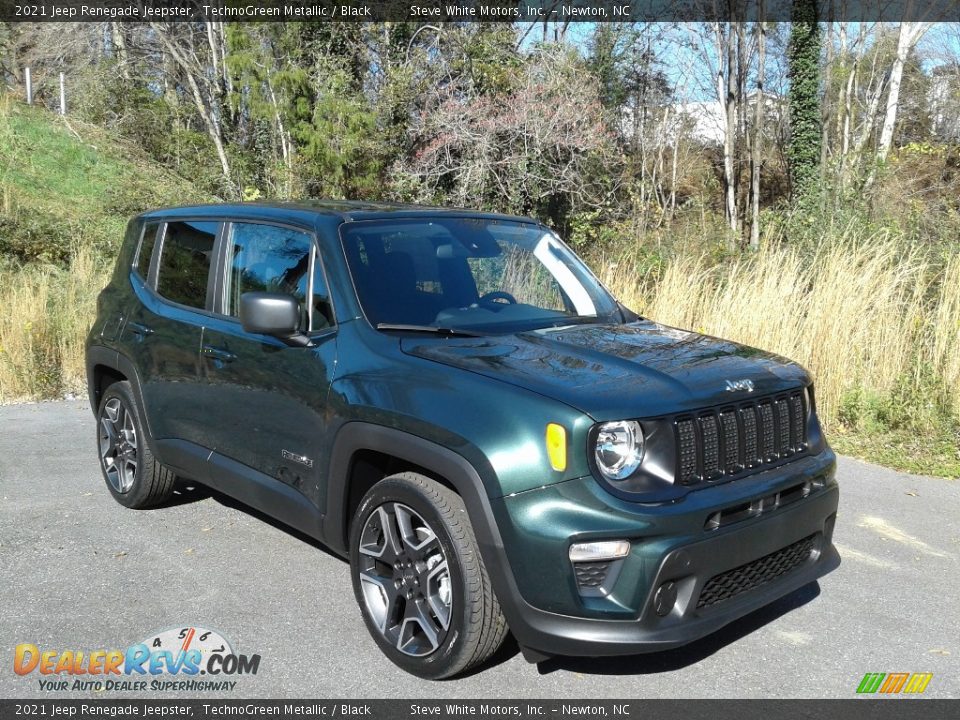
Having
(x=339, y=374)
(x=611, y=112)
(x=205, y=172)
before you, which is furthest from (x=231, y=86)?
(x=339, y=374)

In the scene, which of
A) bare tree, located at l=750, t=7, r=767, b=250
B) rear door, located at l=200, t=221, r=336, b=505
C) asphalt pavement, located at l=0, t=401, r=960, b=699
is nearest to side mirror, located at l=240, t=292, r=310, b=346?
rear door, located at l=200, t=221, r=336, b=505

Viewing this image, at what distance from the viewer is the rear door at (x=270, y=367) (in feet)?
12.7

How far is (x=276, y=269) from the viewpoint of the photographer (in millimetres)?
4367

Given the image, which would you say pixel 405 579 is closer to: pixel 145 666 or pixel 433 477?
pixel 433 477

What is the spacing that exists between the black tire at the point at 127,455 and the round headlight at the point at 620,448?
3100 millimetres

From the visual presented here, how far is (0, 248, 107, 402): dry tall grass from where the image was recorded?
909cm

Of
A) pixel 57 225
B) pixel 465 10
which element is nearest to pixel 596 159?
pixel 465 10

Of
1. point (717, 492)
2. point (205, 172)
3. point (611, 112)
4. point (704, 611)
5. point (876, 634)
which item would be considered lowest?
point (876, 634)

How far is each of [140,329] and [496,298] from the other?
2.24m

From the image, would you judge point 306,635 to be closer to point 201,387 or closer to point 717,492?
point 201,387

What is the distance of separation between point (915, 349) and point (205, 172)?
57.3 ft

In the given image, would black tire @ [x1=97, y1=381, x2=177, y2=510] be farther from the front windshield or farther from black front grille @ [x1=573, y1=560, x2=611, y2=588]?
black front grille @ [x1=573, y1=560, x2=611, y2=588]

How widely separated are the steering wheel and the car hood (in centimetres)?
31

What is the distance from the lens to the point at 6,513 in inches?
215
